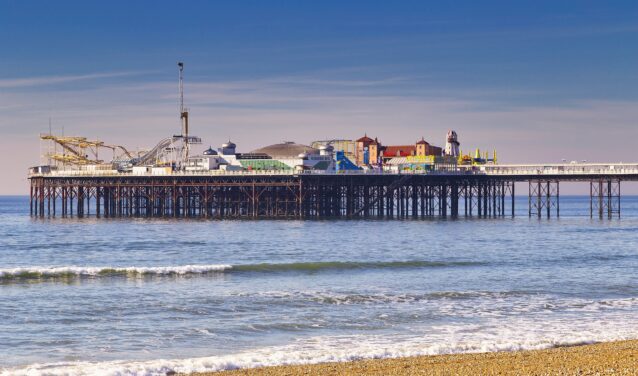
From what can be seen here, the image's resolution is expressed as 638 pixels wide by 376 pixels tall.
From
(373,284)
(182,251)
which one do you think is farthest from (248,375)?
(182,251)

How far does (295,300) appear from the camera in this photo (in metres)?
28.3

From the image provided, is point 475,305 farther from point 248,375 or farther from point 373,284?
point 248,375

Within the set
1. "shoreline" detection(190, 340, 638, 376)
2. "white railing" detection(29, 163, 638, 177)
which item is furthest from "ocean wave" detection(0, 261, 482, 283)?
"white railing" detection(29, 163, 638, 177)

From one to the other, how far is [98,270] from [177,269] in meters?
2.93

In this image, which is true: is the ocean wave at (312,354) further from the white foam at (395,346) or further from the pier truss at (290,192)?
the pier truss at (290,192)

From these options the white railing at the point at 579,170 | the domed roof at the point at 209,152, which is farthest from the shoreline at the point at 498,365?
the domed roof at the point at 209,152

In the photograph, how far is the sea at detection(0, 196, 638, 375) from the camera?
67.8 ft

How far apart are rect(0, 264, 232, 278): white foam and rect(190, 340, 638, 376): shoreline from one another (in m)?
17.8

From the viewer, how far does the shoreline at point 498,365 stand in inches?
667

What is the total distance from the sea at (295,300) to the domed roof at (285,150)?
4776 centimetres

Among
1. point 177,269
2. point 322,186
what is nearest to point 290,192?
point 322,186

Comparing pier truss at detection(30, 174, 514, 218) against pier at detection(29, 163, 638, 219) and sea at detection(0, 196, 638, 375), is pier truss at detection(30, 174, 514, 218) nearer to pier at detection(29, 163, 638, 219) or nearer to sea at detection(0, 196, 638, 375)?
pier at detection(29, 163, 638, 219)

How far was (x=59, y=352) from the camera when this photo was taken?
2045 centimetres

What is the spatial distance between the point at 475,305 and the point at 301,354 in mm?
8718
